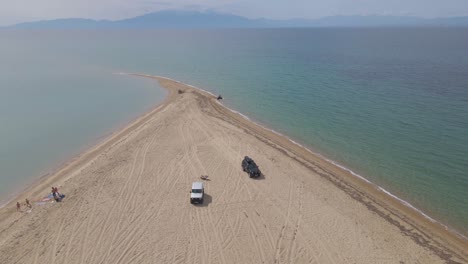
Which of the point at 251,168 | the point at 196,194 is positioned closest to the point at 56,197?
the point at 196,194

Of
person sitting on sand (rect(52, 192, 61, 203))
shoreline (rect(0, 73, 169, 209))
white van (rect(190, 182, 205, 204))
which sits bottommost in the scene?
shoreline (rect(0, 73, 169, 209))

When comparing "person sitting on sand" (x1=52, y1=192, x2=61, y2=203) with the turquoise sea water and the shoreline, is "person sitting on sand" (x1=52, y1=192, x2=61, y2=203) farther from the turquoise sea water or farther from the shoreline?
the turquoise sea water

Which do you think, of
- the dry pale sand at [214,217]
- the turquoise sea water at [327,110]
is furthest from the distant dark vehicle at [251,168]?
the turquoise sea water at [327,110]

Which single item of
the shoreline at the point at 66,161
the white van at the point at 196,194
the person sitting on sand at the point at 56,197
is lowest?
the shoreline at the point at 66,161

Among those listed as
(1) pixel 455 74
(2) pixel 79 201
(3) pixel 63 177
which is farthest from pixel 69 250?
(1) pixel 455 74

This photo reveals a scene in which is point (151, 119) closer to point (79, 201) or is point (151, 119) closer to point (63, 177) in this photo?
point (63, 177)

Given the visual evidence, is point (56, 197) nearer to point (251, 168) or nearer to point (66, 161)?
point (66, 161)

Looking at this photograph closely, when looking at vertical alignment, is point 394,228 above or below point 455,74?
below

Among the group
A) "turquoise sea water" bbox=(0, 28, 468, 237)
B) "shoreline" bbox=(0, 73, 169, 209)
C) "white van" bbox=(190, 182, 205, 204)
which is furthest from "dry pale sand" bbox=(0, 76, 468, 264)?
"turquoise sea water" bbox=(0, 28, 468, 237)

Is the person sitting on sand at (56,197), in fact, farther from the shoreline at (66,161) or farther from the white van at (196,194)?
the white van at (196,194)
